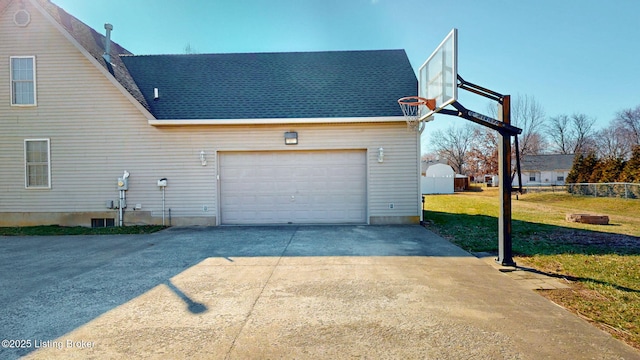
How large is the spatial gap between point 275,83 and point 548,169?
48.8 metres

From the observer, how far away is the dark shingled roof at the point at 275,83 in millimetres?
9727

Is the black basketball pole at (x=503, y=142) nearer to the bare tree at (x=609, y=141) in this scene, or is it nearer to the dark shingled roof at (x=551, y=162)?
the bare tree at (x=609, y=141)

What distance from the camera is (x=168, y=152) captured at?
31.3ft

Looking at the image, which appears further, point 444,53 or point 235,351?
point 444,53

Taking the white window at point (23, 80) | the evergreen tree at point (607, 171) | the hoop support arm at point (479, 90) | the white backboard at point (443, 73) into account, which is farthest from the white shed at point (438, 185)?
the white window at point (23, 80)

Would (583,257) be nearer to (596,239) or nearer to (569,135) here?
(596,239)

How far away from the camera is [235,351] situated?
8.77 ft

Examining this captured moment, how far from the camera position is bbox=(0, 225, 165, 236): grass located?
8625 millimetres

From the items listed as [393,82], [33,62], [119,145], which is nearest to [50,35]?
[33,62]

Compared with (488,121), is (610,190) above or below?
below

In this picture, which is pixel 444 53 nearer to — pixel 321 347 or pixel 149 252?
pixel 321 347

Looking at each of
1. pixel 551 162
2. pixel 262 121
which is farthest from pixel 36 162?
pixel 551 162

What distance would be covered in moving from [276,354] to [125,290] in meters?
2.81

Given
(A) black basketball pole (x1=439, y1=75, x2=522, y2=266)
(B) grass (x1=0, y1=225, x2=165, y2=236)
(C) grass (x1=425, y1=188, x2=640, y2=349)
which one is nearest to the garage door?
(B) grass (x1=0, y1=225, x2=165, y2=236)
